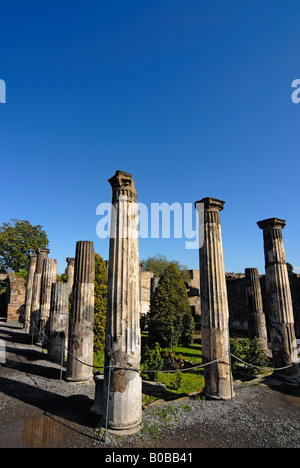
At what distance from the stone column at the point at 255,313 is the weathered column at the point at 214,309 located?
6.38 meters

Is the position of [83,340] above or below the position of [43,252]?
below

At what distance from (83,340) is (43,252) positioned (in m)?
9.53

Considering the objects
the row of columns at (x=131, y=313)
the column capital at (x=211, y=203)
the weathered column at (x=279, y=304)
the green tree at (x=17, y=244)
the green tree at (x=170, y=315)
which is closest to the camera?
the row of columns at (x=131, y=313)

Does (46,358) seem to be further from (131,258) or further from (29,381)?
(131,258)

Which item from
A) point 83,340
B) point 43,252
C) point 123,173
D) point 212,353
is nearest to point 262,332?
point 212,353

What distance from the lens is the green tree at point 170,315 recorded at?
1235 cm

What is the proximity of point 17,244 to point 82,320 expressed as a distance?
2683 centimetres

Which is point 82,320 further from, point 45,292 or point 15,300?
point 15,300

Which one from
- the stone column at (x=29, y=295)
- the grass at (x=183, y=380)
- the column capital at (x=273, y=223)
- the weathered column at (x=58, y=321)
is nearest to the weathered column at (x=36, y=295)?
the stone column at (x=29, y=295)

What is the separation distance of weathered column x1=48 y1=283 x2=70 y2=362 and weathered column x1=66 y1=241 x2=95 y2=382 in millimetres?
2660

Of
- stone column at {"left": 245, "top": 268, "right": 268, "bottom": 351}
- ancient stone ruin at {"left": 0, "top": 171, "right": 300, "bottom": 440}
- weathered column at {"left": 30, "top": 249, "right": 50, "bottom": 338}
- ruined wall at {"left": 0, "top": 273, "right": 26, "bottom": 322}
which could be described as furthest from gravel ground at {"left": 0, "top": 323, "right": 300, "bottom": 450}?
ruined wall at {"left": 0, "top": 273, "right": 26, "bottom": 322}

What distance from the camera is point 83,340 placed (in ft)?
26.0

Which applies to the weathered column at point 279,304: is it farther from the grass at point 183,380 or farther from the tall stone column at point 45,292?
the tall stone column at point 45,292

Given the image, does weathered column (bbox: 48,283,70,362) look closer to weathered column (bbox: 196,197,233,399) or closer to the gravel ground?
the gravel ground
